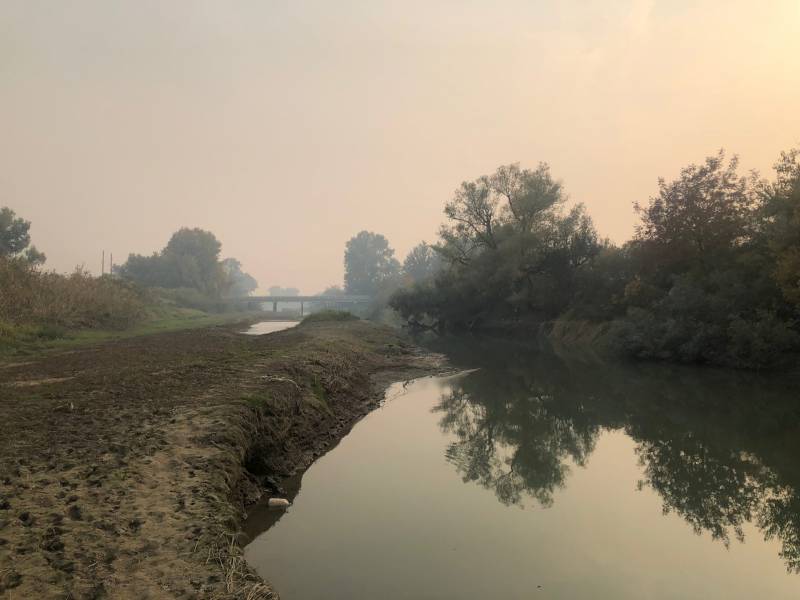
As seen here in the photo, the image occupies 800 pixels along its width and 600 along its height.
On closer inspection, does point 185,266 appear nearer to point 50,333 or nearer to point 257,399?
point 50,333

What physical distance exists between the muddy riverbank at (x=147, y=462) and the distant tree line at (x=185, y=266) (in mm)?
89176

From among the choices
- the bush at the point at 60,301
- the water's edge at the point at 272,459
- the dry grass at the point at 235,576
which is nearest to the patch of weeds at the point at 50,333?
the bush at the point at 60,301

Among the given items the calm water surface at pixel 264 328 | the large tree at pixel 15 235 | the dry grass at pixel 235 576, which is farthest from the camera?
the large tree at pixel 15 235

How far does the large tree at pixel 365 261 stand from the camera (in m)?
164

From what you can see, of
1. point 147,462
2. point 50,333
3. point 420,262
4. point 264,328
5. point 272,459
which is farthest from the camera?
point 420,262

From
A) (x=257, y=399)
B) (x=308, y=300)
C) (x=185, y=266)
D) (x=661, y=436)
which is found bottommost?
(x=661, y=436)

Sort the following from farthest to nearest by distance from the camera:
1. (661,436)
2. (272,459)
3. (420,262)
Result: (420,262), (661,436), (272,459)

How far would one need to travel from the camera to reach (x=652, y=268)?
108ft

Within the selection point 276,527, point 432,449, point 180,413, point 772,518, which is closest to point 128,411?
point 180,413

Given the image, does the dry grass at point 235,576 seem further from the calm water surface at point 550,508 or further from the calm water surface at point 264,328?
the calm water surface at point 264,328

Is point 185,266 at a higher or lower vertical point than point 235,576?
higher

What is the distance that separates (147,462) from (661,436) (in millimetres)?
10858

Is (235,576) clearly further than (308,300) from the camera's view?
No

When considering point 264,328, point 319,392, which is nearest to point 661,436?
point 319,392
